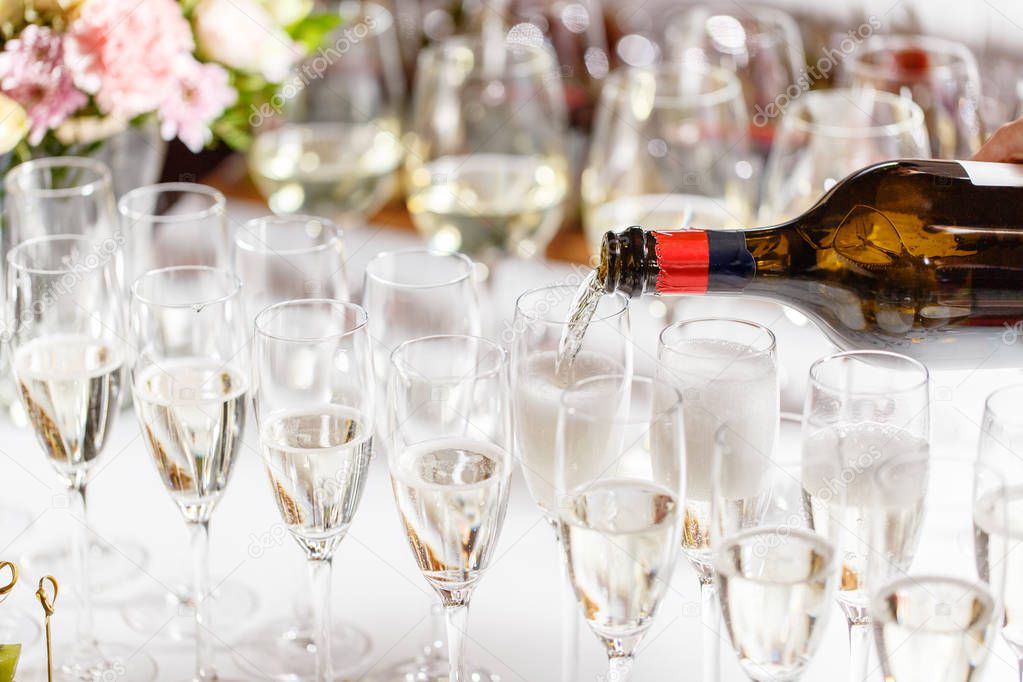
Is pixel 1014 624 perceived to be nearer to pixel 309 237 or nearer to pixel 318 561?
pixel 318 561

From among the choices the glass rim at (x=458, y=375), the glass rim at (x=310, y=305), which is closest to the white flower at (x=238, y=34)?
the glass rim at (x=310, y=305)

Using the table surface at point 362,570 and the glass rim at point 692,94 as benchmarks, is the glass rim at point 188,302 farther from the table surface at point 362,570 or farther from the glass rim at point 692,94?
the glass rim at point 692,94

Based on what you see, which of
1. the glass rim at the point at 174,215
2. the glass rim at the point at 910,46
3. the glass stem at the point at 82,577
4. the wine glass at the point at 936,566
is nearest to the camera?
the wine glass at the point at 936,566

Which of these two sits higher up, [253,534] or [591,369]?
[591,369]

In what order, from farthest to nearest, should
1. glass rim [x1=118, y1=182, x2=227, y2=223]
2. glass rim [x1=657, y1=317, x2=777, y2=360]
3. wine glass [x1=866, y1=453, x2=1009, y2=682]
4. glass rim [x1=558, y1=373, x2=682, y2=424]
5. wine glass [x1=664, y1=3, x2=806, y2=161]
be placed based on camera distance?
wine glass [x1=664, y1=3, x2=806, y2=161], glass rim [x1=118, y1=182, x2=227, y2=223], glass rim [x1=657, y1=317, x2=777, y2=360], glass rim [x1=558, y1=373, x2=682, y2=424], wine glass [x1=866, y1=453, x2=1009, y2=682]

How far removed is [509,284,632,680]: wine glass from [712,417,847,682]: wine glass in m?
0.17

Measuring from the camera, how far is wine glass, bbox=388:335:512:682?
37.8 inches

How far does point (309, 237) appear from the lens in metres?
1.31

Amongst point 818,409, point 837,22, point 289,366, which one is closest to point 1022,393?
point 818,409

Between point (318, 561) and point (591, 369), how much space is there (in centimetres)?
27

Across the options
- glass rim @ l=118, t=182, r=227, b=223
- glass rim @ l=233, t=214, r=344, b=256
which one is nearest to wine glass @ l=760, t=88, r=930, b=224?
glass rim @ l=233, t=214, r=344, b=256

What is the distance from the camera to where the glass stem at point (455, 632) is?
3.36 ft

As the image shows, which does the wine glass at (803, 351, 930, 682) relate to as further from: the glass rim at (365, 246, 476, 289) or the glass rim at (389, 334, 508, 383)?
the glass rim at (365, 246, 476, 289)

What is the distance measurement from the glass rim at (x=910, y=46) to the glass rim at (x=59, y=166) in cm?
91
